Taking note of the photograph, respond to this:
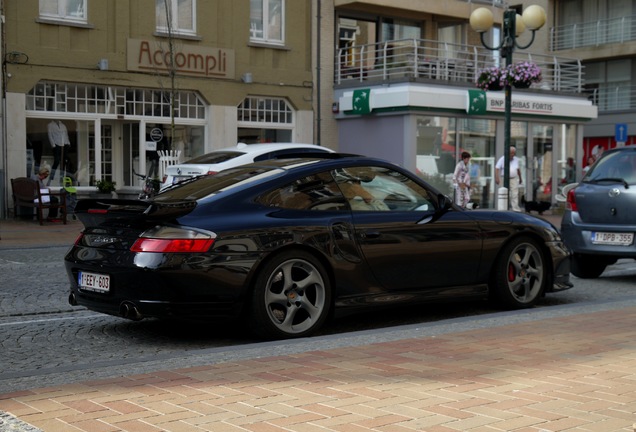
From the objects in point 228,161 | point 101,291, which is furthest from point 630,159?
point 101,291

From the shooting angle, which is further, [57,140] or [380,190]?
[57,140]

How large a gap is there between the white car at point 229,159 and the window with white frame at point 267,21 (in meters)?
11.6

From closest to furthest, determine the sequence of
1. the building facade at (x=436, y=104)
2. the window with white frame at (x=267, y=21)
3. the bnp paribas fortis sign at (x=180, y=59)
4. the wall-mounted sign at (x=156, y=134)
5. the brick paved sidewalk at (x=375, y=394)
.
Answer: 1. the brick paved sidewalk at (x=375, y=394)
2. the bnp paribas fortis sign at (x=180, y=59)
3. the wall-mounted sign at (x=156, y=134)
4. the window with white frame at (x=267, y=21)
5. the building facade at (x=436, y=104)

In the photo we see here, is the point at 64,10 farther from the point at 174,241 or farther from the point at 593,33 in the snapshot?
the point at 593,33

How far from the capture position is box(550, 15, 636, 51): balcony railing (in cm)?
4503

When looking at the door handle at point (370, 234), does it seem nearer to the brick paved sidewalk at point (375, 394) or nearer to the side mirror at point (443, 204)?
the side mirror at point (443, 204)

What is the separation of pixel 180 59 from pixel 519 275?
18.2 meters

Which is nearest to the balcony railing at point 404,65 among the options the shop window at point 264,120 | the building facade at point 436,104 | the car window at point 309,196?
the building facade at point 436,104

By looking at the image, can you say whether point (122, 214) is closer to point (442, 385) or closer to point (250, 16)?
point (442, 385)

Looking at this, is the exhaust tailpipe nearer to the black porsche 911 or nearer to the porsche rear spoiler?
the black porsche 911

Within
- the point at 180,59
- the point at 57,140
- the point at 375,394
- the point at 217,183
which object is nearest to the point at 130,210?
the point at 217,183

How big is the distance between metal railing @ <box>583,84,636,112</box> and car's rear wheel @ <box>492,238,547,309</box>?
3847 cm

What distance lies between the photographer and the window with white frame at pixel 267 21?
27734 mm

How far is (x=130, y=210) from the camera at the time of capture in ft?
24.2
